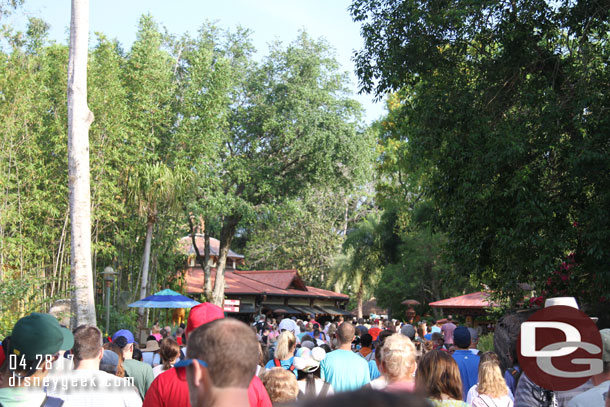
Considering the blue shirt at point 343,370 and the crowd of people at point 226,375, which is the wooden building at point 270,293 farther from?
the crowd of people at point 226,375

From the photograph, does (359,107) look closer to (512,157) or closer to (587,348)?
(512,157)

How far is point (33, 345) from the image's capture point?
11.1 feet

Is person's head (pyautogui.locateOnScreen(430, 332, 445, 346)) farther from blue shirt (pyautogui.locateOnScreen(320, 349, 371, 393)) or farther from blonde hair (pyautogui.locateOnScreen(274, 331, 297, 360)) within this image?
blue shirt (pyautogui.locateOnScreen(320, 349, 371, 393))

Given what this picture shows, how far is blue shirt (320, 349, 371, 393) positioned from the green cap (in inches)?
110

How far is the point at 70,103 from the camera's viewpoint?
1168 cm

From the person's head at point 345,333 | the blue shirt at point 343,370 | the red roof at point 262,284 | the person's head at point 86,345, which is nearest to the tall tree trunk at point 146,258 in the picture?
the red roof at point 262,284

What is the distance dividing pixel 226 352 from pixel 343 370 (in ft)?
12.2

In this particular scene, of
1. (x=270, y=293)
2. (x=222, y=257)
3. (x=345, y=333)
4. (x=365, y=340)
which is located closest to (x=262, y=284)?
(x=270, y=293)

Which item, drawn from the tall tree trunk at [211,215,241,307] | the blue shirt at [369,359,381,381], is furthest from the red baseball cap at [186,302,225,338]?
the tall tree trunk at [211,215,241,307]

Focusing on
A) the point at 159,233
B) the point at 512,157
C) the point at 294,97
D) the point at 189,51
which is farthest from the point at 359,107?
the point at 512,157

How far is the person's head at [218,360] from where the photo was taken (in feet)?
7.02

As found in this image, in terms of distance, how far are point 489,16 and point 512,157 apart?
9.80ft

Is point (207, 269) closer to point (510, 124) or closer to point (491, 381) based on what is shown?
point (510, 124)

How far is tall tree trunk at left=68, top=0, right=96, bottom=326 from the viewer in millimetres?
11508
